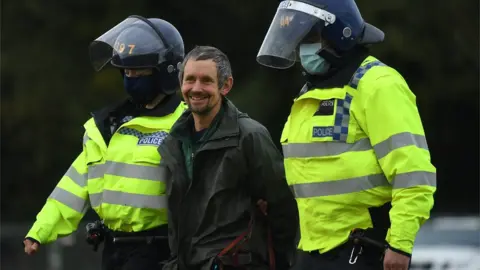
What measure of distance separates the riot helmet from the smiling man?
A: 40cm

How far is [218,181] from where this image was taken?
6.66m

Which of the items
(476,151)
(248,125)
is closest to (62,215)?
(248,125)

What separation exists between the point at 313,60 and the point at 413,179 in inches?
33.3

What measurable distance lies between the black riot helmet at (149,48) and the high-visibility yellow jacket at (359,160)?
1.28m

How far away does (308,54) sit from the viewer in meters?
6.44

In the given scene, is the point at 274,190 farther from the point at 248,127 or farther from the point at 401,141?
the point at 401,141

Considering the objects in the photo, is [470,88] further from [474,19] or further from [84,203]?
[84,203]

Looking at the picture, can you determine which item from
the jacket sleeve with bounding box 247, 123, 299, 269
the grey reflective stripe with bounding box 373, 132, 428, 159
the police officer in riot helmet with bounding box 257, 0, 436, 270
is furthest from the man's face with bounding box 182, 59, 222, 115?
the grey reflective stripe with bounding box 373, 132, 428, 159

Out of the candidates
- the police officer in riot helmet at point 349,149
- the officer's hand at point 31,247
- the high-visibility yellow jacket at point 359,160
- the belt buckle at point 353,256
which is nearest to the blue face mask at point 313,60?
the police officer in riot helmet at point 349,149

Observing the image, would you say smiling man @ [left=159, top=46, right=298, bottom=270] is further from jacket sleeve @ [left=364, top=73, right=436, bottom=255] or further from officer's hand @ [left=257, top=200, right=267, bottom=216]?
jacket sleeve @ [left=364, top=73, right=436, bottom=255]

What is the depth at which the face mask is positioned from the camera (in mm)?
7409

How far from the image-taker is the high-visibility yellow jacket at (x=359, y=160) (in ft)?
19.4

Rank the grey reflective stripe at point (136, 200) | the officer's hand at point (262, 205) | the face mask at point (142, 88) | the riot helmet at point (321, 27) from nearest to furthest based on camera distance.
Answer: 1. the riot helmet at point (321, 27)
2. the officer's hand at point (262, 205)
3. the grey reflective stripe at point (136, 200)
4. the face mask at point (142, 88)

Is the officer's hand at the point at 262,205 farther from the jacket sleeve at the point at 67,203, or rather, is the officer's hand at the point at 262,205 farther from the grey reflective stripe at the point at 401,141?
the jacket sleeve at the point at 67,203
